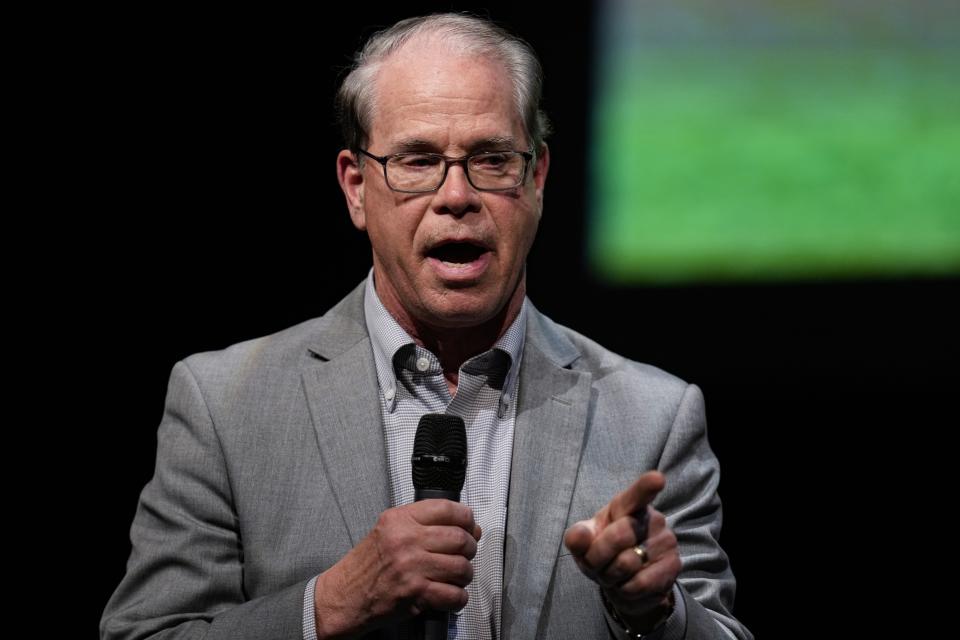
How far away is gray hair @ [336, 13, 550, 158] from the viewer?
6.83ft

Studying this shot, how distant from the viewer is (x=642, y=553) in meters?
1.58

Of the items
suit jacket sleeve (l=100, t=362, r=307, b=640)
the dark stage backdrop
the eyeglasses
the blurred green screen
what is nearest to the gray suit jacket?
suit jacket sleeve (l=100, t=362, r=307, b=640)

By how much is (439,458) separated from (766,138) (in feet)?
8.35

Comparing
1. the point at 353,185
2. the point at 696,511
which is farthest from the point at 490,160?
the point at 696,511

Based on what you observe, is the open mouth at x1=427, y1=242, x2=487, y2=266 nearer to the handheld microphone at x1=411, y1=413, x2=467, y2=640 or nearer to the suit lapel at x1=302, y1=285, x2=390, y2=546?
the suit lapel at x1=302, y1=285, x2=390, y2=546

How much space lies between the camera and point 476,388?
2.07 metres

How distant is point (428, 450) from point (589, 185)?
7.19 feet

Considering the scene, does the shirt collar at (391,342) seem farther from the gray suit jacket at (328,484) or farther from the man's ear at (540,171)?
the man's ear at (540,171)

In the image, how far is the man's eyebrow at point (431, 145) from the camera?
1.99 m

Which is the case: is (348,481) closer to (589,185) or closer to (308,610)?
(308,610)

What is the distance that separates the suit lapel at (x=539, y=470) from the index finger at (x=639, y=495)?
37cm

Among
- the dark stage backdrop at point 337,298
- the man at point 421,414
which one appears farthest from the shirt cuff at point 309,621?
the dark stage backdrop at point 337,298

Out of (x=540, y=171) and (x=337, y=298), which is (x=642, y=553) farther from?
(x=337, y=298)

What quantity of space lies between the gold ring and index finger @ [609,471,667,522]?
55 millimetres
